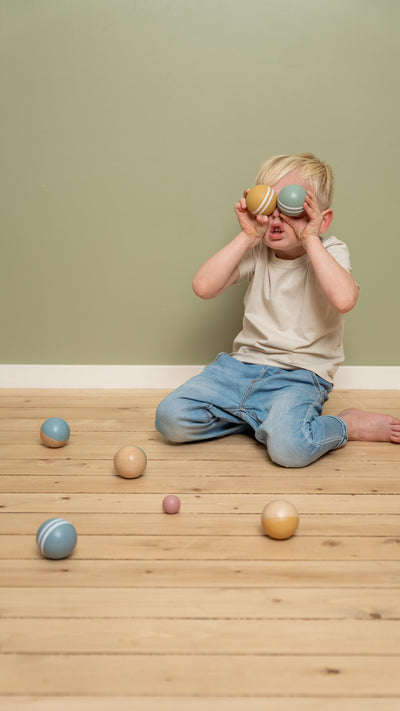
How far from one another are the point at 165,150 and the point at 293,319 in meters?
0.74

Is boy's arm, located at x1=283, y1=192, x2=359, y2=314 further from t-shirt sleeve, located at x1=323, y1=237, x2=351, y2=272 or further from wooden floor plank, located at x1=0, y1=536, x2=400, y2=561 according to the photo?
wooden floor plank, located at x1=0, y1=536, x2=400, y2=561

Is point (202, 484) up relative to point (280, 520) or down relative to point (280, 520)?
down

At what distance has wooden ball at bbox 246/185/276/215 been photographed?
1652 mm

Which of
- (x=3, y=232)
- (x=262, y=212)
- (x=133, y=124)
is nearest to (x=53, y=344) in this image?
(x=3, y=232)

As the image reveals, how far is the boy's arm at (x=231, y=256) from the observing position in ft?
5.70

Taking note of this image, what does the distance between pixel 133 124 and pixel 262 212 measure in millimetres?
680

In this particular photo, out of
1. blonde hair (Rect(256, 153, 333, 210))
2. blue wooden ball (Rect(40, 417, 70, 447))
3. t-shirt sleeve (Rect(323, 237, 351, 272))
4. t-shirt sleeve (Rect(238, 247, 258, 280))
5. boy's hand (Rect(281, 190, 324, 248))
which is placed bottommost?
blue wooden ball (Rect(40, 417, 70, 447))

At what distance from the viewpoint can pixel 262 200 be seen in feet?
5.42

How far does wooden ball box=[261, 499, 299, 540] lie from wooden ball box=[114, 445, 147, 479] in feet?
1.24
